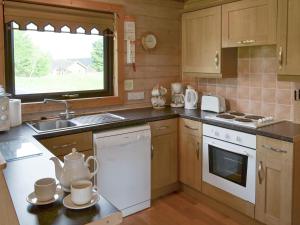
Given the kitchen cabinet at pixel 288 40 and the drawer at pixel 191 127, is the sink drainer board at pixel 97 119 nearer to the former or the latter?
the drawer at pixel 191 127

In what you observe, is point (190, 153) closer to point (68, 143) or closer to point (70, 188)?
point (68, 143)

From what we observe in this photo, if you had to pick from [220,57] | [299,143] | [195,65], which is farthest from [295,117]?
[195,65]

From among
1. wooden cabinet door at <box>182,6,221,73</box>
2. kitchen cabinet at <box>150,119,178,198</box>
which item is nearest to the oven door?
kitchen cabinet at <box>150,119,178,198</box>

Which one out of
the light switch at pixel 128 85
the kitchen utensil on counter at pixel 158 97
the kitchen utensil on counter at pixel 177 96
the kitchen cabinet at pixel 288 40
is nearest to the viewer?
the kitchen cabinet at pixel 288 40

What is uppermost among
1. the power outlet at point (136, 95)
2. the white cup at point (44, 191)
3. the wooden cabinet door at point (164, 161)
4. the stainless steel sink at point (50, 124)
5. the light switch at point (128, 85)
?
the light switch at point (128, 85)

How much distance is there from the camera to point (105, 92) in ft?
11.0

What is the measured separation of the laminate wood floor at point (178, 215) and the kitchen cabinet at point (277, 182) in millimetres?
423

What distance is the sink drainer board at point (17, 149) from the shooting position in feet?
5.77

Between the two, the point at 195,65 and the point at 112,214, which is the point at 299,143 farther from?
the point at 112,214

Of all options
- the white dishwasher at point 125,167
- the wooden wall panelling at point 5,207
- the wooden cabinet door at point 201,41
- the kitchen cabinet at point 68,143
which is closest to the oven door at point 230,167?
the white dishwasher at point 125,167

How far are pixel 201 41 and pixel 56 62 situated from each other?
60.2 inches

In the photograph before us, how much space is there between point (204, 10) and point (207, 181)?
176 cm

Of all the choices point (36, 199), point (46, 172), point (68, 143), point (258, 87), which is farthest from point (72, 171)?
point (258, 87)

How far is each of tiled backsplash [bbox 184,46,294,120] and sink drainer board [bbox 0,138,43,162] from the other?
2.15m
